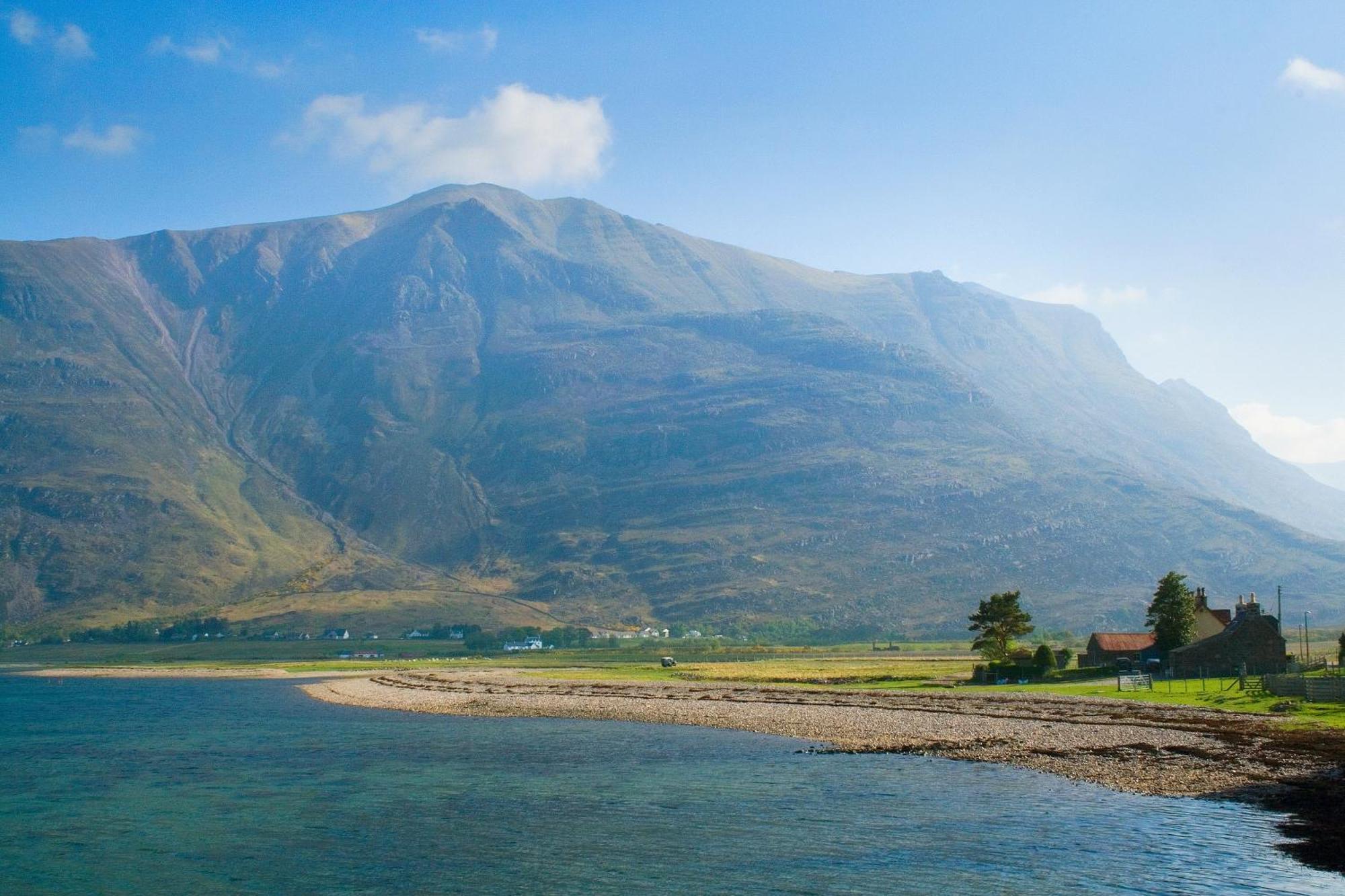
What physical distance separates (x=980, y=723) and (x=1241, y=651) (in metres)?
34.8

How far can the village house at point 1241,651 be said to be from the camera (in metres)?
87.0

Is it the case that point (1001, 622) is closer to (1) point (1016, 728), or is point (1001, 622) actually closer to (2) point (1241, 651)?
(2) point (1241, 651)

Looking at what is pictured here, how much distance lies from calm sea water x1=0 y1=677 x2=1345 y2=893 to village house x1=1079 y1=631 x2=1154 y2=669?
159ft

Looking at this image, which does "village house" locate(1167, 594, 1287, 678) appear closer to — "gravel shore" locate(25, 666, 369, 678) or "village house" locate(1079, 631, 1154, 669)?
"village house" locate(1079, 631, 1154, 669)

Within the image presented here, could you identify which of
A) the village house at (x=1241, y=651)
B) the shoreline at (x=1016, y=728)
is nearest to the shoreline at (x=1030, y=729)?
the shoreline at (x=1016, y=728)

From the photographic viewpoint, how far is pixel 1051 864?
33.6 meters

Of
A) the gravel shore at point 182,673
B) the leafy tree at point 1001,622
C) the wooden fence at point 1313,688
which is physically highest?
the leafy tree at point 1001,622

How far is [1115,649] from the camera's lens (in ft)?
329

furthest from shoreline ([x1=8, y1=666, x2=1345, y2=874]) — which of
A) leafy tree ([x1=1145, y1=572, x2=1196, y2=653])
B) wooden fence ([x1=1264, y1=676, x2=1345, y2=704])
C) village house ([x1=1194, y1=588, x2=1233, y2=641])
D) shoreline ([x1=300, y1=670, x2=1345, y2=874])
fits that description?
village house ([x1=1194, y1=588, x2=1233, y2=641])

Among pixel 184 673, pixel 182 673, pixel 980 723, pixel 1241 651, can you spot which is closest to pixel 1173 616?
pixel 1241 651

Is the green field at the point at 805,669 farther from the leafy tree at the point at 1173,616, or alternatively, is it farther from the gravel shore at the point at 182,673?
the leafy tree at the point at 1173,616

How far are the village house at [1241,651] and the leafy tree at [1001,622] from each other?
16423 mm

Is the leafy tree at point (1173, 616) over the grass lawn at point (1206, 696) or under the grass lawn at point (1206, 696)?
over

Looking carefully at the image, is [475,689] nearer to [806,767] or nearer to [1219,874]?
Result: [806,767]
